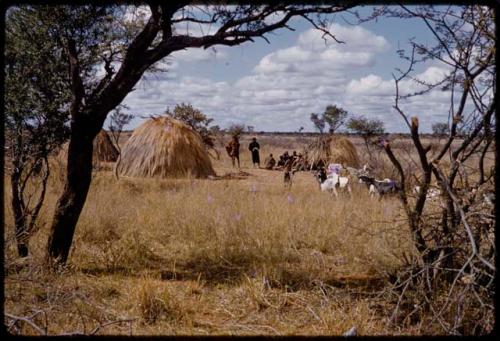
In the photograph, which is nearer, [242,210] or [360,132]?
[242,210]

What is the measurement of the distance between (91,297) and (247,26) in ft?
10.7

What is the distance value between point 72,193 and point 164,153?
39.2 ft

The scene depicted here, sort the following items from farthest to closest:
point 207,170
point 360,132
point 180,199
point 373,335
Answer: point 360,132, point 207,170, point 180,199, point 373,335

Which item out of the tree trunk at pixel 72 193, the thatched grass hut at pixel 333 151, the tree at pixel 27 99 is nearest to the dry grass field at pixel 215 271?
the tree trunk at pixel 72 193

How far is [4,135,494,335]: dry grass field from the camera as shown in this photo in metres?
4.75

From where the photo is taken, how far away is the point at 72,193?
589 centimetres

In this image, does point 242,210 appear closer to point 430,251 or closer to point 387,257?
point 387,257

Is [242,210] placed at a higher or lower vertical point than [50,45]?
lower

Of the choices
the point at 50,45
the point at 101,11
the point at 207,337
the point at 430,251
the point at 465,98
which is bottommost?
the point at 207,337

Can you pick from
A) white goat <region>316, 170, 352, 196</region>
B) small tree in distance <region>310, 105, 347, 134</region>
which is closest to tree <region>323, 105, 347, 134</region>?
small tree in distance <region>310, 105, 347, 134</region>

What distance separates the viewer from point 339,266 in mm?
6793

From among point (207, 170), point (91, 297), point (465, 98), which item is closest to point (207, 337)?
point (91, 297)

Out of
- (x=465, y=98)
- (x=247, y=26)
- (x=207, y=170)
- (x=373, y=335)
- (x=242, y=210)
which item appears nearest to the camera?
(x=373, y=335)

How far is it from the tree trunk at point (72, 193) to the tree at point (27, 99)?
1.47ft
